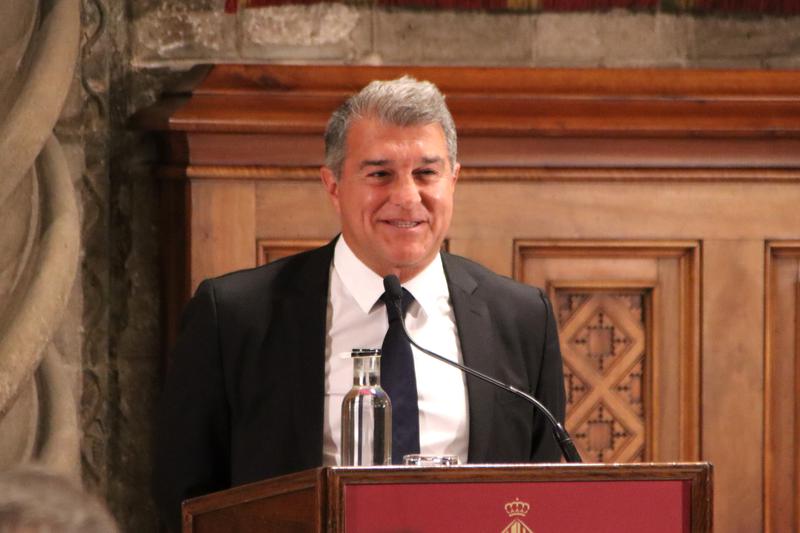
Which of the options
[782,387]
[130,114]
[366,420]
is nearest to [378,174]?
[366,420]

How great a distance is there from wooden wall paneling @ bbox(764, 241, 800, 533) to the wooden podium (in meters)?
2.03

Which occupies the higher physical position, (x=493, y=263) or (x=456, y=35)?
(x=456, y=35)

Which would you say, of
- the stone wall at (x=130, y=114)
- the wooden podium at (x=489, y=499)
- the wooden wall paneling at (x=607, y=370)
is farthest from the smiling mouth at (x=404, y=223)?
the wooden wall paneling at (x=607, y=370)

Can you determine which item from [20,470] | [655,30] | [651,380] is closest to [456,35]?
[655,30]

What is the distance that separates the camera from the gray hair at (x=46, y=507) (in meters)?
0.89

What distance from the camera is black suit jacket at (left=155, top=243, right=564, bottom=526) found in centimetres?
260

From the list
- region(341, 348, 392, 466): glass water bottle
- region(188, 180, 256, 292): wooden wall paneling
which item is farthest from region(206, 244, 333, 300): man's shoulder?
region(188, 180, 256, 292): wooden wall paneling

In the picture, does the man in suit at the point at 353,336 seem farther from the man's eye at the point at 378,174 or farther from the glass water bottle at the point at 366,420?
the glass water bottle at the point at 366,420

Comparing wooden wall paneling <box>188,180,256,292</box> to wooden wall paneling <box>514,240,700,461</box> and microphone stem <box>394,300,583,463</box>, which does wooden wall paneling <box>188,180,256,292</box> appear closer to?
wooden wall paneling <box>514,240,700,461</box>

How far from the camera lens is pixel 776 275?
3842 mm

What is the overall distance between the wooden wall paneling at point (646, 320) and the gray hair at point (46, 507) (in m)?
2.87

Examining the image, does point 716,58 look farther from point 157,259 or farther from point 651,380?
point 157,259

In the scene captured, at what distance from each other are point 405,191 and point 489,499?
927 millimetres

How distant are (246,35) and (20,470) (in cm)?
290
